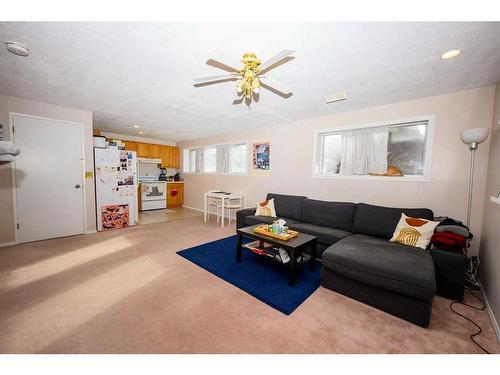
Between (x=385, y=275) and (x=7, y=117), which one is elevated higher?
(x=7, y=117)

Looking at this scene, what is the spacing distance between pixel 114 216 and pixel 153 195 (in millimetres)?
2159

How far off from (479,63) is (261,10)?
2.26 metres

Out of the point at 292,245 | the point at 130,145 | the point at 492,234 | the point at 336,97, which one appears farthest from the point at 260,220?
the point at 130,145

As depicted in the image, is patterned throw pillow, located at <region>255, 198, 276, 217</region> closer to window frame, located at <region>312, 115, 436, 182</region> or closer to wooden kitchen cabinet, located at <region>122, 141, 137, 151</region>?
window frame, located at <region>312, 115, 436, 182</region>

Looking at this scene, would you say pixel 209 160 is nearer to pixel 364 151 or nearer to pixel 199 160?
pixel 199 160

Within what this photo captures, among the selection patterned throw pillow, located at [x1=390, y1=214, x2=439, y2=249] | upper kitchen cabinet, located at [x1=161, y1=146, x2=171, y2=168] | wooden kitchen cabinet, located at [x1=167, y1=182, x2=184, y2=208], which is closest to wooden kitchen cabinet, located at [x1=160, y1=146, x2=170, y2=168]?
upper kitchen cabinet, located at [x1=161, y1=146, x2=171, y2=168]

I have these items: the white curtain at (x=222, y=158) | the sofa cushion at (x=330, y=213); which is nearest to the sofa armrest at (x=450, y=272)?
the sofa cushion at (x=330, y=213)

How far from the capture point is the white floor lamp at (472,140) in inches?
85.9

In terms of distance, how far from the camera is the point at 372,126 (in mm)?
3299

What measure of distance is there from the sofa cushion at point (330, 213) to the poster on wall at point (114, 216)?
4.02 metres

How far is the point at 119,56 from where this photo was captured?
193 cm

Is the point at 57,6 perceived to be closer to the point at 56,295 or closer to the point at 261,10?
the point at 261,10

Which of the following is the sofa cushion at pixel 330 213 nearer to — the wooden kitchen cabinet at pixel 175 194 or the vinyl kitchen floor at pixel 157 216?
the vinyl kitchen floor at pixel 157 216

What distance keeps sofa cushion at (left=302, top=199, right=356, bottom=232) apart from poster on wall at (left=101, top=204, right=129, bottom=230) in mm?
4021
